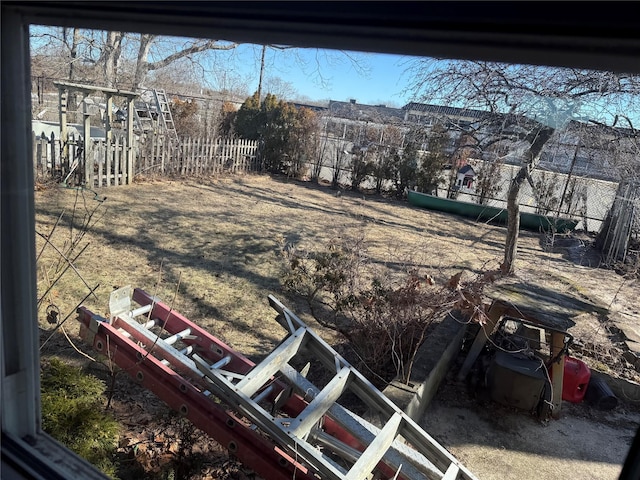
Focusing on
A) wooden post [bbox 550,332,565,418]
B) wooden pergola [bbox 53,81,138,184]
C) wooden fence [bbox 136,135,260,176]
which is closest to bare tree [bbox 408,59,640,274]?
wooden post [bbox 550,332,565,418]

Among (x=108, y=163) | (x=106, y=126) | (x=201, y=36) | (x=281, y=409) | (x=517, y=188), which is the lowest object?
(x=281, y=409)

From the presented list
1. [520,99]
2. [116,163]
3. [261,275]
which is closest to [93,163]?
[116,163]

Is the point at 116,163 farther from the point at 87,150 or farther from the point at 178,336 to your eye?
the point at 178,336

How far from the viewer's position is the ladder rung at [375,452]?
1.33 m

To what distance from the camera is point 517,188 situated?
2.84 metres

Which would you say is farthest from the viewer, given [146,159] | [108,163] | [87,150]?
[146,159]

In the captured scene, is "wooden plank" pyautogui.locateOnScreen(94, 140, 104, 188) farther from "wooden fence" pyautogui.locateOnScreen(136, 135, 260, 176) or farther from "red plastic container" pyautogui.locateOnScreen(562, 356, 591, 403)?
"red plastic container" pyautogui.locateOnScreen(562, 356, 591, 403)

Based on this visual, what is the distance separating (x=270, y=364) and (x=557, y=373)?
1.53 metres

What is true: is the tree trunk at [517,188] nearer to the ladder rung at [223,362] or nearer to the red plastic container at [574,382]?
the red plastic container at [574,382]

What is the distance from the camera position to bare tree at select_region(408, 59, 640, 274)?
93 cm

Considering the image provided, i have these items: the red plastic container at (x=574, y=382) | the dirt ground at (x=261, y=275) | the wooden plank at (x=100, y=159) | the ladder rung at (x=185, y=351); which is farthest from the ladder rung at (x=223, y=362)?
the wooden plank at (x=100, y=159)

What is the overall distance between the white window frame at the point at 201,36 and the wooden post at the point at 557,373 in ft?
7.02

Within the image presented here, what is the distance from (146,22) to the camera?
1.94 ft

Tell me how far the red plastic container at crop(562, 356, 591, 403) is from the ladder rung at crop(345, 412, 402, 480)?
4.09 feet
